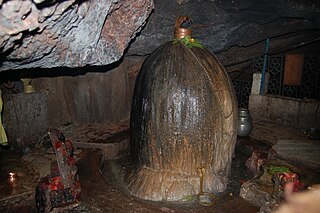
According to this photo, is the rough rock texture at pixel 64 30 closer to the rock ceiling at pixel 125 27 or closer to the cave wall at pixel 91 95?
the rock ceiling at pixel 125 27

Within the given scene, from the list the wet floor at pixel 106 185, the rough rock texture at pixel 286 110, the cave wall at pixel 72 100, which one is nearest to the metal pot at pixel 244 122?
the wet floor at pixel 106 185

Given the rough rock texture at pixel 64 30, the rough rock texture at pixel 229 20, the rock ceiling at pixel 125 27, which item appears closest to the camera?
the rough rock texture at pixel 64 30

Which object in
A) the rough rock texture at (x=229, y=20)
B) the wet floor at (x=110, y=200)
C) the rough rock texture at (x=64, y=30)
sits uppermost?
the rough rock texture at (x=229, y=20)

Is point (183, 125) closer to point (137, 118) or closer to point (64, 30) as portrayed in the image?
point (137, 118)

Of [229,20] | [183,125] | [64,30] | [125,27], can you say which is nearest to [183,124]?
[183,125]

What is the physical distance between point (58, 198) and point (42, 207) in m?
0.28

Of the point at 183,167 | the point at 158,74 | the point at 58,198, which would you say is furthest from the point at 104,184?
the point at 158,74

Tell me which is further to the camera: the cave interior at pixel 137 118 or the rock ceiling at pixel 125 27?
the cave interior at pixel 137 118

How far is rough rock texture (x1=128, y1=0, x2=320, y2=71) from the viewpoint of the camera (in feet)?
20.8

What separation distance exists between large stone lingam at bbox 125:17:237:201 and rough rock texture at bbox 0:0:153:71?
1.02m

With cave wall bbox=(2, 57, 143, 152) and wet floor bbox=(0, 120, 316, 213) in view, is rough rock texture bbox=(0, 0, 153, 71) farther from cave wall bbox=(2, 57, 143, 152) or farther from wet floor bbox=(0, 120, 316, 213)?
cave wall bbox=(2, 57, 143, 152)

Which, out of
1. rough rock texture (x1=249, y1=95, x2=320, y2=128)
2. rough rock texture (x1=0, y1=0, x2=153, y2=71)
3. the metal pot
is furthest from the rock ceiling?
the metal pot

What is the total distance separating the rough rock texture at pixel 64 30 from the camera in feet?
7.26

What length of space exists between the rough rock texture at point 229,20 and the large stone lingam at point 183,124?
117cm
